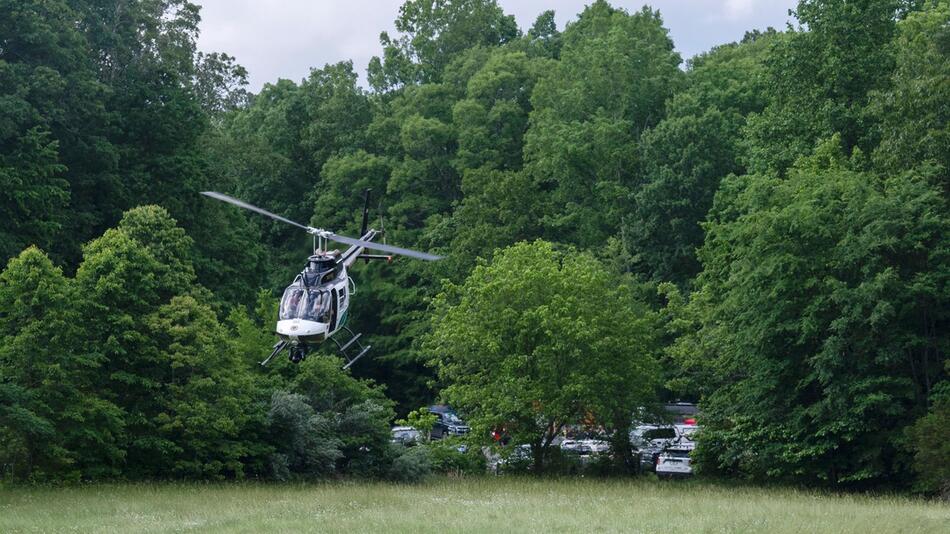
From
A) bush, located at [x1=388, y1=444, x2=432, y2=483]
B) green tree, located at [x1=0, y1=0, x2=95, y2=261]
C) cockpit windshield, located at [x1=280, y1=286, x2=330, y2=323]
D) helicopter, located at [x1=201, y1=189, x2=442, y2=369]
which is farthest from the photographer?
green tree, located at [x1=0, y1=0, x2=95, y2=261]

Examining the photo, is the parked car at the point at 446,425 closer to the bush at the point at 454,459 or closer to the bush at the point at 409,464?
the bush at the point at 454,459

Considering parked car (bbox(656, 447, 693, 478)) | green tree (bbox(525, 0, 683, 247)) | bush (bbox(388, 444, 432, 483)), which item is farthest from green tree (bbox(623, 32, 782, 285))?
bush (bbox(388, 444, 432, 483))

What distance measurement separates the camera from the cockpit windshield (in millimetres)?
28375

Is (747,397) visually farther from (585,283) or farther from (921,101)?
(921,101)

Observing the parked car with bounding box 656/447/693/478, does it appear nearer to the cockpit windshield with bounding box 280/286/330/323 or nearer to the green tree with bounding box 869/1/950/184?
the green tree with bounding box 869/1/950/184

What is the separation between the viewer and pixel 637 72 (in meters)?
67.5

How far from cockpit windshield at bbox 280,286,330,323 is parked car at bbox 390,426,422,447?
66.4 feet

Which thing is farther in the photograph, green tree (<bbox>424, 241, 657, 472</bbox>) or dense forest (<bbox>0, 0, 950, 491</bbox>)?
green tree (<bbox>424, 241, 657, 472</bbox>)

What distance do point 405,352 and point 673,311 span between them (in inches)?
773

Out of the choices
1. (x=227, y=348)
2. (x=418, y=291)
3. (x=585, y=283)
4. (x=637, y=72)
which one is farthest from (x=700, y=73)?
(x=227, y=348)

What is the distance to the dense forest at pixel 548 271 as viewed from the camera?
39.7 m

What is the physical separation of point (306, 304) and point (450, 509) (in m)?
6.26

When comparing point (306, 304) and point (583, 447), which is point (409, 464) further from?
point (306, 304)

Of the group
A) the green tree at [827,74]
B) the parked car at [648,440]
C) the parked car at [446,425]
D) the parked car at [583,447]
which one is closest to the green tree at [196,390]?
the parked car at [583,447]
